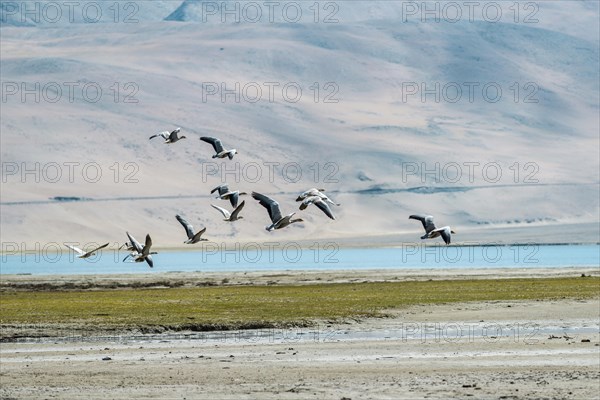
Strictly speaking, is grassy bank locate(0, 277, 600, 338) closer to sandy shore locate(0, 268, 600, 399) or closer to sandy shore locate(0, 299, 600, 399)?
sandy shore locate(0, 268, 600, 399)

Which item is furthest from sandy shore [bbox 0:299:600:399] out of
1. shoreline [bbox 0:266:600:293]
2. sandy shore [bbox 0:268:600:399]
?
shoreline [bbox 0:266:600:293]

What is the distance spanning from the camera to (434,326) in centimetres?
4344

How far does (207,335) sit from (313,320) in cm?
515

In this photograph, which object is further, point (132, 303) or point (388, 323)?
point (132, 303)

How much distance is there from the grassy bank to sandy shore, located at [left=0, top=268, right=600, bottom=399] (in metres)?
2.66

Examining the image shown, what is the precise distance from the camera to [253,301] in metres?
55.0

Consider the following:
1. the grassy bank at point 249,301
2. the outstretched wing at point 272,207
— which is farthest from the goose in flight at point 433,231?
the grassy bank at point 249,301

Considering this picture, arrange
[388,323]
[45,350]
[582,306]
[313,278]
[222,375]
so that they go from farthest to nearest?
[313,278] → [582,306] → [388,323] → [45,350] → [222,375]

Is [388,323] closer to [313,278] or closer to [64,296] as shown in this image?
[64,296]

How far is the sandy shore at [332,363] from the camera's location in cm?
2855

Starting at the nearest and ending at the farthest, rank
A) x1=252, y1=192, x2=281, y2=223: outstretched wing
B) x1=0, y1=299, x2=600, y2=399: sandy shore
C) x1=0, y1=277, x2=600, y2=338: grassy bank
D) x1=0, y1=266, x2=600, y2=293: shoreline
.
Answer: x1=252, y1=192, x2=281, y2=223: outstretched wing
x1=0, y1=299, x2=600, y2=399: sandy shore
x1=0, y1=277, x2=600, y2=338: grassy bank
x1=0, y1=266, x2=600, y2=293: shoreline

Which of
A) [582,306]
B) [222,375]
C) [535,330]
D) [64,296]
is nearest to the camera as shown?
[222,375]

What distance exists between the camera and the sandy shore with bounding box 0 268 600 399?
28594 millimetres

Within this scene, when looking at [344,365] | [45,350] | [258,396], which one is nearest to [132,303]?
[45,350]
